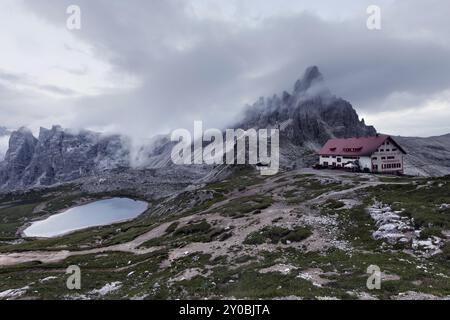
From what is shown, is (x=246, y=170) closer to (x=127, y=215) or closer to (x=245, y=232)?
(x=127, y=215)

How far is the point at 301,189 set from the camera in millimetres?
76125

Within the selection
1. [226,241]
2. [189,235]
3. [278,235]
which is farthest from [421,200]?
[189,235]

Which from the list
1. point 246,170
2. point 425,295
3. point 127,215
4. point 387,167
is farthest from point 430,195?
point 127,215

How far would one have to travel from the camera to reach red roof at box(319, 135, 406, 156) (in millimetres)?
106125

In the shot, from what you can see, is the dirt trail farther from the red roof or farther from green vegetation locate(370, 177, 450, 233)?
the red roof

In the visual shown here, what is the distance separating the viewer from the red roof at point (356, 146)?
106125 mm

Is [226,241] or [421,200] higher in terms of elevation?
[421,200]

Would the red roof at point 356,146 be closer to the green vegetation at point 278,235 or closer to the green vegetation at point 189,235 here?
the green vegetation at point 189,235

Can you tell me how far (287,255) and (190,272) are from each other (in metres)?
9.73

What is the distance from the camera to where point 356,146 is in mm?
111812

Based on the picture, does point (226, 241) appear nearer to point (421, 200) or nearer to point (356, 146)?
point (421, 200)

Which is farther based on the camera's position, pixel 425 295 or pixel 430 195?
pixel 430 195

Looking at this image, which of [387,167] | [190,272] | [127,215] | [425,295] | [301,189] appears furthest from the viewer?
[127,215]

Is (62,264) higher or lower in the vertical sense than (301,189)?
lower
